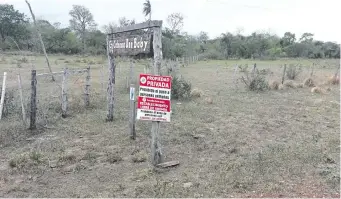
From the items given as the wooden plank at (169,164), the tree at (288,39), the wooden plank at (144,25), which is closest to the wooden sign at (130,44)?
the wooden plank at (144,25)

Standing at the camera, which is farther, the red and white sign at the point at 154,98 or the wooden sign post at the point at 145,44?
the wooden sign post at the point at 145,44

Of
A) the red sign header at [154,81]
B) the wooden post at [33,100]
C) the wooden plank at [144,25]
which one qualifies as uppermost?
the wooden plank at [144,25]

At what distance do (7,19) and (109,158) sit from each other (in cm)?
5096

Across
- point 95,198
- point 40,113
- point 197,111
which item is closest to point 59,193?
point 95,198

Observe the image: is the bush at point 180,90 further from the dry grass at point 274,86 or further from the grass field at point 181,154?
the dry grass at point 274,86

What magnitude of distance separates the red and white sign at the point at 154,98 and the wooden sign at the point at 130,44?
26.2 inches

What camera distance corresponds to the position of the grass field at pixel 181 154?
15.5 ft

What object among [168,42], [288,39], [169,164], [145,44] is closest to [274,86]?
[145,44]

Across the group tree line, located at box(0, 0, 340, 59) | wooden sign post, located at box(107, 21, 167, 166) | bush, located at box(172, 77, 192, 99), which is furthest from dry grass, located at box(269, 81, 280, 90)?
tree line, located at box(0, 0, 340, 59)

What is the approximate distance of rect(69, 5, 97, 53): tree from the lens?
66562 mm

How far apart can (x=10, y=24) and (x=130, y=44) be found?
49451 millimetres

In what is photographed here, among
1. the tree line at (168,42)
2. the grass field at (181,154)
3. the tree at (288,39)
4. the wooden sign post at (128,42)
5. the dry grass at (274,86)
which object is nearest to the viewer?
the grass field at (181,154)

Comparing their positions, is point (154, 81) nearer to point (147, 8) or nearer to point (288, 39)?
point (147, 8)

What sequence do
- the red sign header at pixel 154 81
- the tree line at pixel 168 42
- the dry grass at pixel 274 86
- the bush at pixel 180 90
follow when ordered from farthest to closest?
1. the tree line at pixel 168 42
2. the dry grass at pixel 274 86
3. the bush at pixel 180 90
4. the red sign header at pixel 154 81
